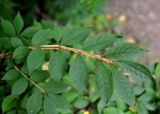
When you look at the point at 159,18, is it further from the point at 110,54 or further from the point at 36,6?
the point at 110,54

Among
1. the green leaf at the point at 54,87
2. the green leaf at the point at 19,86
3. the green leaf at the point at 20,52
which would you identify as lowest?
the green leaf at the point at 54,87

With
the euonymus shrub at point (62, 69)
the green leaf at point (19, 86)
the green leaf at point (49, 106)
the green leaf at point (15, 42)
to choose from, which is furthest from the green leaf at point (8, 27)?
the green leaf at point (49, 106)

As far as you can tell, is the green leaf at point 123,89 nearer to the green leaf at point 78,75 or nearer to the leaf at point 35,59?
the green leaf at point 78,75

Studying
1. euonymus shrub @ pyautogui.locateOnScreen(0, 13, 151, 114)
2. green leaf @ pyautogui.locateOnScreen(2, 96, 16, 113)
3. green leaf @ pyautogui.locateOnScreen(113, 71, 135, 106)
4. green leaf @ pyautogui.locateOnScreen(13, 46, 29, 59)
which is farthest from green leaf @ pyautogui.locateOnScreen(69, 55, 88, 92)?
green leaf @ pyautogui.locateOnScreen(2, 96, 16, 113)

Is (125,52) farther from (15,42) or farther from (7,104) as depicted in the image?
(7,104)

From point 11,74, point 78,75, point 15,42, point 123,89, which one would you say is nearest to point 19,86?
point 11,74

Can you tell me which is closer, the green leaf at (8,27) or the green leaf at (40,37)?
the green leaf at (40,37)

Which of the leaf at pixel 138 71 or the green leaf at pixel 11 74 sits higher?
the leaf at pixel 138 71
